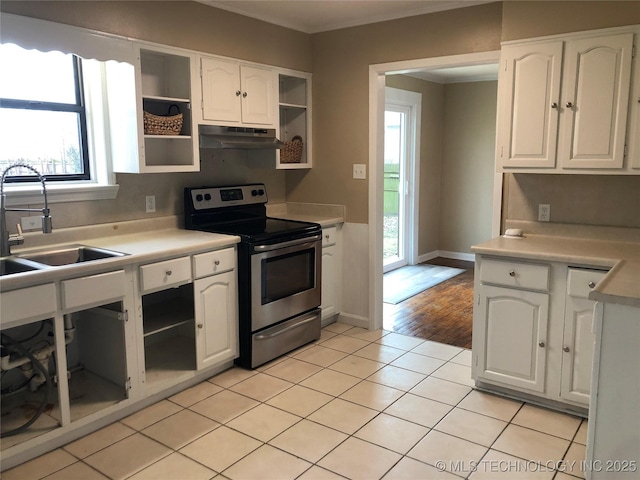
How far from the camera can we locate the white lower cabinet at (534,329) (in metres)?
2.69

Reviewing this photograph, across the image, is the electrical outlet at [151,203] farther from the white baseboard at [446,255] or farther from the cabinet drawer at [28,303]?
the white baseboard at [446,255]

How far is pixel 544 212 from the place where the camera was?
129 inches

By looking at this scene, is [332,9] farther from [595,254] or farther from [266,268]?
[595,254]

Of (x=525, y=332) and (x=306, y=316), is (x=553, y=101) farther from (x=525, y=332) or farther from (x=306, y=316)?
(x=306, y=316)

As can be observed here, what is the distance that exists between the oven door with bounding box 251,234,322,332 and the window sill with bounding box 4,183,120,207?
3.18 ft

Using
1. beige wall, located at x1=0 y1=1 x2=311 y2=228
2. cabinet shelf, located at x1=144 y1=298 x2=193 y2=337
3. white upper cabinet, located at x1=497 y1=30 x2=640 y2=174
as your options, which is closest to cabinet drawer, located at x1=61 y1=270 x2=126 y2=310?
cabinet shelf, located at x1=144 y1=298 x2=193 y2=337

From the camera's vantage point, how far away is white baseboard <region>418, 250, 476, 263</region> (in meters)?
6.77

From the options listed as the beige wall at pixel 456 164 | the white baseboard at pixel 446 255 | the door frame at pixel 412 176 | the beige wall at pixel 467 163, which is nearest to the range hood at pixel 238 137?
the door frame at pixel 412 176

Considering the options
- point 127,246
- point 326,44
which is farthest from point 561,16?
point 127,246

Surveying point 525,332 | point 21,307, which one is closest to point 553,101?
point 525,332

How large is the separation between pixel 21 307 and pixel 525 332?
2.54m

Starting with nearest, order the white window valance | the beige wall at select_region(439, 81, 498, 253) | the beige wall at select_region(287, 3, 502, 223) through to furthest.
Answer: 1. the white window valance
2. the beige wall at select_region(287, 3, 502, 223)
3. the beige wall at select_region(439, 81, 498, 253)

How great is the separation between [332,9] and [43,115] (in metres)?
2.06

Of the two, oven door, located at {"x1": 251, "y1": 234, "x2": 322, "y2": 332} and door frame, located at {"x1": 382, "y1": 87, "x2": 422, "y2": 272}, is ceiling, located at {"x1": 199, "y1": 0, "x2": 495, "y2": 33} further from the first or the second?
door frame, located at {"x1": 382, "y1": 87, "x2": 422, "y2": 272}
